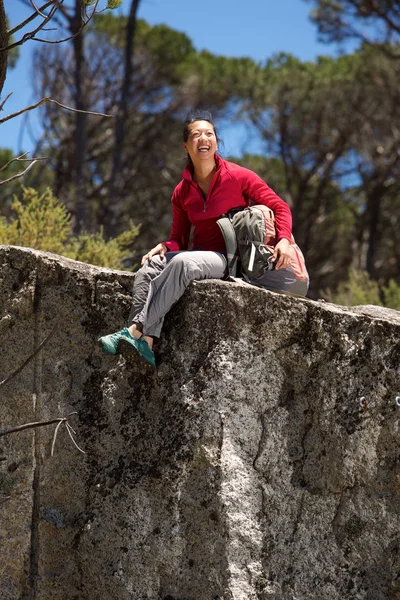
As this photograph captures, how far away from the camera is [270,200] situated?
3600 mm

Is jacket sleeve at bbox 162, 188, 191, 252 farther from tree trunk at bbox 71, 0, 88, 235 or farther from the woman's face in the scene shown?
tree trunk at bbox 71, 0, 88, 235

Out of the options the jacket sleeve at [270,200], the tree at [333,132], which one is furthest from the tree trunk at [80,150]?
the jacket sleeve at [270,200]

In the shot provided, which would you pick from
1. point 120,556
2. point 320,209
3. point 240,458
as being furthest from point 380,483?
point 320,209

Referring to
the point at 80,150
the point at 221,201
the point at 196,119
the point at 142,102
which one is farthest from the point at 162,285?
the point at 142,102

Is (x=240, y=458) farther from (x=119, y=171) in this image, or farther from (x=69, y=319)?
(x=119, y=171)

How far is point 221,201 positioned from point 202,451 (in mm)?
1118

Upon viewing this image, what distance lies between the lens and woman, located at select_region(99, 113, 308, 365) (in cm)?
334

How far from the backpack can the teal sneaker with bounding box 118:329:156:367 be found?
0.51 metres

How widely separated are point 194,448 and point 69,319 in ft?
2.69

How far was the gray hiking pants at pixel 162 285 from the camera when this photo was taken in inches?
131

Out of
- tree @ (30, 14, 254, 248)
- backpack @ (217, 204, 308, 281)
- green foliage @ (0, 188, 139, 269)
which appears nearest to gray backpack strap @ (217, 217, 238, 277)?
backpack @ (217, 204, 308, 281)

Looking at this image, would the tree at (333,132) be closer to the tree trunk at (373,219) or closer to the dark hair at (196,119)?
the tree trunk at (373,219)

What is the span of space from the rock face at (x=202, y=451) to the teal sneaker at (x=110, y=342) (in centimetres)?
21

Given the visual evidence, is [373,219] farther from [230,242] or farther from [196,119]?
[230,242]
